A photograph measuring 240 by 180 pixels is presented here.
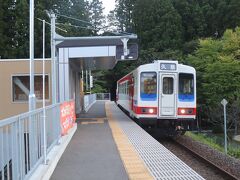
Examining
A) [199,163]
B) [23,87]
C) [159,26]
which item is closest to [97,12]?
[159,26]

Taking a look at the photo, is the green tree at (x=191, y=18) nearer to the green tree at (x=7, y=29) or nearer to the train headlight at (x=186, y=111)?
the green tree at (x=7, y=29)

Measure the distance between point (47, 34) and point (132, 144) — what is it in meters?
39.7

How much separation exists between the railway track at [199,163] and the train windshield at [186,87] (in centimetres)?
198

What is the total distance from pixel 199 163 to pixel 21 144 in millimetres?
9071

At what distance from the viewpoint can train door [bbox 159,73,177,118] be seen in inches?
720

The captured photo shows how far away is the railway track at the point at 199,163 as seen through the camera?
12266 millimetres

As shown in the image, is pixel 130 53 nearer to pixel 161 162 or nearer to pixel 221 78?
pixel 161 162

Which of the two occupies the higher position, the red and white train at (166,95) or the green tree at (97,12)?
the green tree at (97,12)

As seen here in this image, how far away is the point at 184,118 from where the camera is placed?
722 inches

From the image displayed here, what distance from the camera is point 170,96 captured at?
18.4 metres

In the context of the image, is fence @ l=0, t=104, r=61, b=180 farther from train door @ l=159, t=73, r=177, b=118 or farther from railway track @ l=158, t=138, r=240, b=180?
train door @ l=159, t=73, r=177, b=118

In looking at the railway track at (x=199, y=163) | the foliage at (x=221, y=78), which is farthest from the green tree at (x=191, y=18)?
the railway track at (x=199, y=163)

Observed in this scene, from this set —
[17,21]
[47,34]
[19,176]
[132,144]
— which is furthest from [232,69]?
[19,176]

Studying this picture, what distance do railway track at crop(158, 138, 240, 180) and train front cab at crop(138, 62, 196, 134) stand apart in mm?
1050
